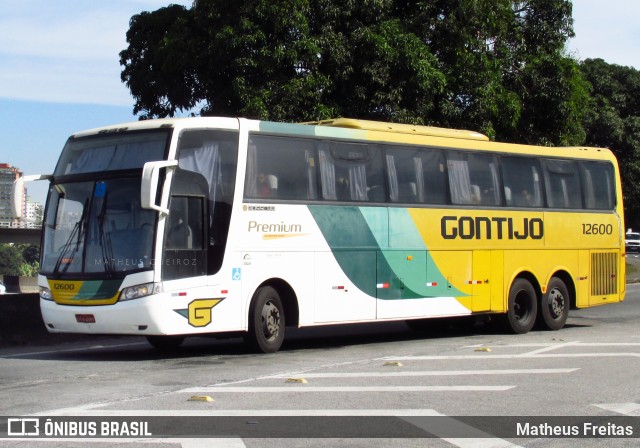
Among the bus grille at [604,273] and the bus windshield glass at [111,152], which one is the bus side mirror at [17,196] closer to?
the bus windshield glass at [111,152]

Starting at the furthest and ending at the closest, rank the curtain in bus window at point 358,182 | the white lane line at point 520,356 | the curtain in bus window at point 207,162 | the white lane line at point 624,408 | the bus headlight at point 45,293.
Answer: the curtain in bus window at point 358,182 → the bus headlight at point 45,293 → the curtain in bus window at point 207,162 → the white lane line at point 520,356 → the white lane line at point 624,408

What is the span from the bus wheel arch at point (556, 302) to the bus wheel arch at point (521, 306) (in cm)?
16

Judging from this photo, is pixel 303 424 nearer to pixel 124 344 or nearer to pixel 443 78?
pixel 124 344

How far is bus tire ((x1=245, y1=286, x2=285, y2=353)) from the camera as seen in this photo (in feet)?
48.8

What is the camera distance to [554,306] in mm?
20047

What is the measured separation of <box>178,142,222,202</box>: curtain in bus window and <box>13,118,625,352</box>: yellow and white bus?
0.02 meters

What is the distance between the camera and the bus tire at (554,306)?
19797mm

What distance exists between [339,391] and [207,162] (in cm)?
491

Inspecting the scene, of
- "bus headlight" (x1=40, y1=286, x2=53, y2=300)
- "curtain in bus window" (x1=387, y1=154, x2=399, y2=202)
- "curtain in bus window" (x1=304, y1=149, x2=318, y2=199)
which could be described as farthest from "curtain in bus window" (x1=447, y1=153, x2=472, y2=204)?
"bus headlight" (x1=40, y1=286, x2=53, y2=300)

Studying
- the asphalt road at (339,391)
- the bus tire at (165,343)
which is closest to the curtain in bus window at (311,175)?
the asphalt road at (339,391)

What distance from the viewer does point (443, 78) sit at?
25.1 m

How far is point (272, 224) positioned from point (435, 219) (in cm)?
377

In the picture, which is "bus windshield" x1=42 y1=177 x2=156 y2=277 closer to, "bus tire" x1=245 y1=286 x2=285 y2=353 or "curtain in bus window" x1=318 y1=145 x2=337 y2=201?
"bus tire" x1=245 y1=286 x2=285 y2=353

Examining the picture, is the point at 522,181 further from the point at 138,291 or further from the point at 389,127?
the point at 138,291
